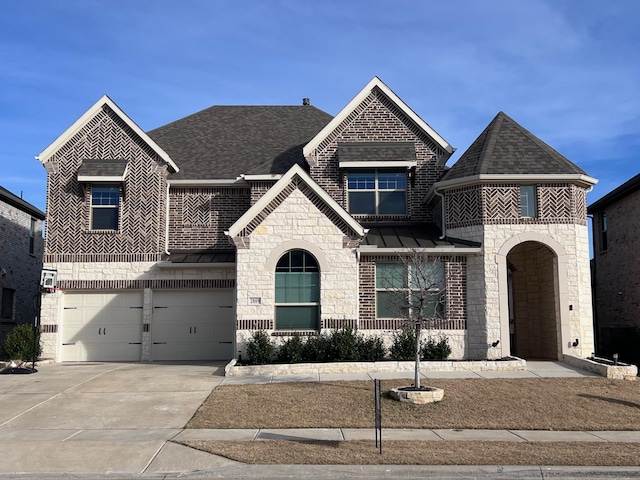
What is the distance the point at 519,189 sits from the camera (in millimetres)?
17453

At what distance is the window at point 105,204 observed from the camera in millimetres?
19281

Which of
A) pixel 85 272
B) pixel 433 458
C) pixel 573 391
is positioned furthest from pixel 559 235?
pixel 85 272

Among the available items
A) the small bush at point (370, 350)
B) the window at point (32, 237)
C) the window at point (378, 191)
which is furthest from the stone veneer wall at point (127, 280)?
the window at point (32, 237)

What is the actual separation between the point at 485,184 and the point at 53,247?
13897mm

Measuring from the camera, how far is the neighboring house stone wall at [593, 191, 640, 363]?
73.6ft

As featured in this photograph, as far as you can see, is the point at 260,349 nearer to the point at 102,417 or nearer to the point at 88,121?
the point at 102,417

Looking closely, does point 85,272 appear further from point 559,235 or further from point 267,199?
point 559,235

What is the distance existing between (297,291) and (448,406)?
20.5 feet

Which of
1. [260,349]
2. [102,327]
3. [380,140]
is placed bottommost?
[260,349]

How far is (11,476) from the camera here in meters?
7.87

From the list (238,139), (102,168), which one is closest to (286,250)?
(102,168)

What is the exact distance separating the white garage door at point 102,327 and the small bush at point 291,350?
581 cm

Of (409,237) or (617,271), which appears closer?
(409,237)

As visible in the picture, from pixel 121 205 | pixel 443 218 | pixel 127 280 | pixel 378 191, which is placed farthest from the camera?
pixel 378 191
